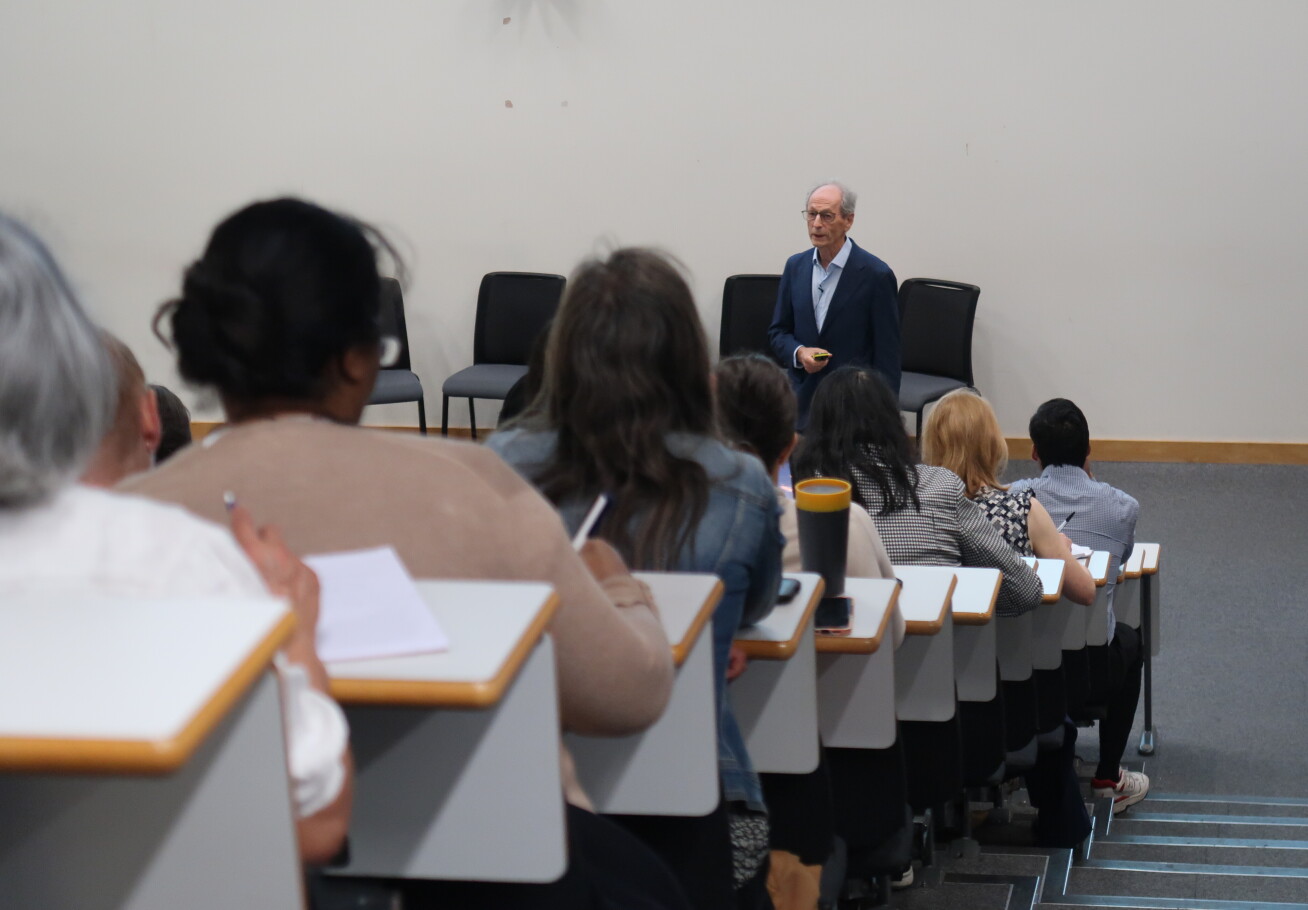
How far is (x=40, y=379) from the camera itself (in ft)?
3.10

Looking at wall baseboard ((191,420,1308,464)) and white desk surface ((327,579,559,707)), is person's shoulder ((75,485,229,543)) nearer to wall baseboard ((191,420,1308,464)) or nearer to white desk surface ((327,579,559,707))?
white desk surface ((327,579,559,707))

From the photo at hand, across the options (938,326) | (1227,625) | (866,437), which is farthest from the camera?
(938,326)

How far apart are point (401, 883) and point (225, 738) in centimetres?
44

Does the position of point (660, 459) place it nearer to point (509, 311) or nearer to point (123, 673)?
point (123, 673)

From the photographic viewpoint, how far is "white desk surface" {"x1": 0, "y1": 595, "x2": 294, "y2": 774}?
74 centimetres

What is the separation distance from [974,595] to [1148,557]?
2212 millimetres

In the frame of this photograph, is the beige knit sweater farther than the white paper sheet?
Yes

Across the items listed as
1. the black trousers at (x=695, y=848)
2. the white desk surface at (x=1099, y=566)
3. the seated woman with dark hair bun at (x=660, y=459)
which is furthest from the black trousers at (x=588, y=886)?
the white desk surface at (x=1099, y=566)

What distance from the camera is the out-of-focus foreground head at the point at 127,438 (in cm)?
163

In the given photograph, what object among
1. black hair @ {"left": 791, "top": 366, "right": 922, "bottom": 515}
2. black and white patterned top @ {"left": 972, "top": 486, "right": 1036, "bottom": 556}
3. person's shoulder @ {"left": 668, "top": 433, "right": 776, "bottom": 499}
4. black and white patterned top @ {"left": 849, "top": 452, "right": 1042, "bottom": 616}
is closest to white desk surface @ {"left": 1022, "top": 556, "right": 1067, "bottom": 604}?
black and white patterned top @ {"left": 849, "top": 452, "right": 1042, "bottom": 616}

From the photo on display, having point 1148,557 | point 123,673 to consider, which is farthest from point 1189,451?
point 123,673

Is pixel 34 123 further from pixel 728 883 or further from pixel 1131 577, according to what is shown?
pixel 728 883

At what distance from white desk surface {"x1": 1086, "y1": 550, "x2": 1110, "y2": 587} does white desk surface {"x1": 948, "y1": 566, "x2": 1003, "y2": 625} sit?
1.25 m

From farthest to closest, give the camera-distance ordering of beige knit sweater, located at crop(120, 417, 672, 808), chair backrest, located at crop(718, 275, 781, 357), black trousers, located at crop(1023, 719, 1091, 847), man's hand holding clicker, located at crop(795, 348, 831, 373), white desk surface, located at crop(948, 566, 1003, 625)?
chair backrest, located at crop(718, 275, 781, 357), man's hand holding clicker, located at crop(795, 348, 831, 373), black trousers, located at crop(1023, 719, 1091, 847), white desk surface, located at crop(948, 566, 1003, 625), beige knit sweater, located at crop(120, 417, 672, 808)
